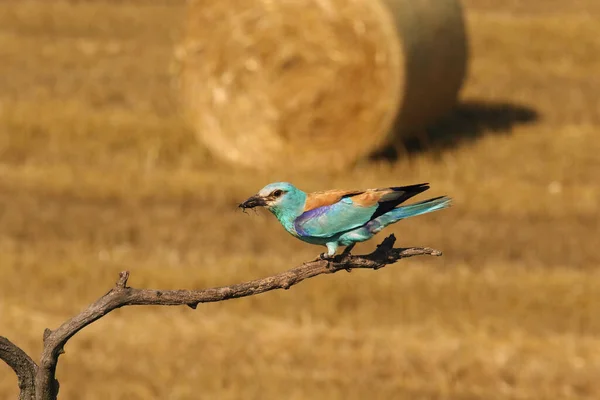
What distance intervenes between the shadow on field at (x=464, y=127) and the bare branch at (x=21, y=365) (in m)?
13.3

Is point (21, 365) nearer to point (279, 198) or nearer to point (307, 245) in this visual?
point (279, 198)

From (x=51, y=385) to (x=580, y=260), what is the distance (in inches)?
401

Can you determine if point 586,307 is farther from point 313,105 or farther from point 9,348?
point 9,348

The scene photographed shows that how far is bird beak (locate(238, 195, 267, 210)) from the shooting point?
274 cm

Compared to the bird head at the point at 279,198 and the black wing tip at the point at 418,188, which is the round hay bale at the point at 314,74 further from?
the black wing tip at the point at 418,188

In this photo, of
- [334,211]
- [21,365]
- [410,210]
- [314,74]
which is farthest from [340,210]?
[314,74]

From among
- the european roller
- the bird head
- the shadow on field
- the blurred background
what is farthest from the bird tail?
the shadow on field

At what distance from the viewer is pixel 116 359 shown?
973 centimetres

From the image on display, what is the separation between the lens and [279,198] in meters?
2.88

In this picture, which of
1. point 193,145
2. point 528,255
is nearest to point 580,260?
point 528,255

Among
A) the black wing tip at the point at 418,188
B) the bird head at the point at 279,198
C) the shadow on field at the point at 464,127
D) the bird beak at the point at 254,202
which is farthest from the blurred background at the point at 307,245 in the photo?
the black wing tip at the point at 418,188

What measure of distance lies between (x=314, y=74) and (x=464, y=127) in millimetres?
2760

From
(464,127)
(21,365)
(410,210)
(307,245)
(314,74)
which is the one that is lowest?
(21,365)

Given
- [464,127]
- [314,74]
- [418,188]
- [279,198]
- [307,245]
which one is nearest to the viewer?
[418,188]
